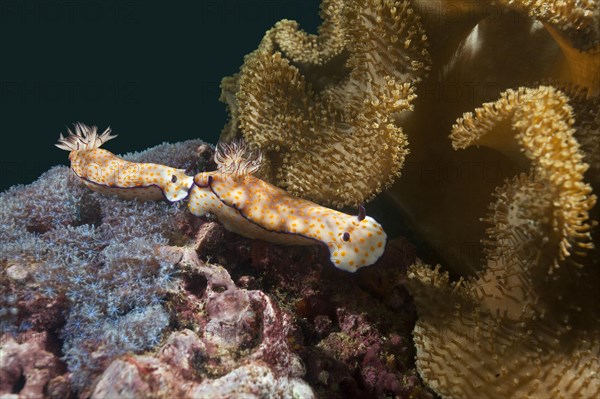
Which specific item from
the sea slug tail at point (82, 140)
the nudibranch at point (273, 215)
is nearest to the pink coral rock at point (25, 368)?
the nudibranch at point (273, 215)

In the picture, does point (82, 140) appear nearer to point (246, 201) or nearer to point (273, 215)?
point (246, 201)

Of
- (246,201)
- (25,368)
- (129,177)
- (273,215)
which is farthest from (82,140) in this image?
(25,368)

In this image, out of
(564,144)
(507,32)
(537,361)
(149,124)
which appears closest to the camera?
(564,144)

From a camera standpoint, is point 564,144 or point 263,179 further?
point 263,179

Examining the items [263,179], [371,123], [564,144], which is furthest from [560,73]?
[263,179]

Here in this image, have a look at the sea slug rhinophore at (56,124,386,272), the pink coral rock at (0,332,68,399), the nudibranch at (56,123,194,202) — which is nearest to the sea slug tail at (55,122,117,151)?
the nudibranch at (56,123,194,202)

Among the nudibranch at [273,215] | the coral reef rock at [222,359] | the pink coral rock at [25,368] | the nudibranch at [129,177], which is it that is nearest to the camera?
the coral reef rock at [222,359]

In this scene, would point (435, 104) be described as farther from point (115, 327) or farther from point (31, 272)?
point (31, 272)

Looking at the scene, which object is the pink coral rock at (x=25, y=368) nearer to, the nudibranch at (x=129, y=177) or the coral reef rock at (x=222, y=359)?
the coral reef rock at (x=222, y=359)
